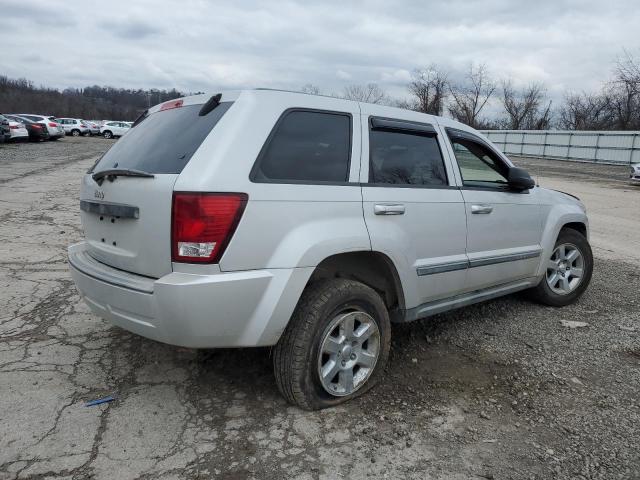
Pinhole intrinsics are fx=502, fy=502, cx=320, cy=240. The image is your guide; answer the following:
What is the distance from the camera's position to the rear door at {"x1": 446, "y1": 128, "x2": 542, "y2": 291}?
3834 millimetres

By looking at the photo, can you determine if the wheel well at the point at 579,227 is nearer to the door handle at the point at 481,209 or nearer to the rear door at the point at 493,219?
the rear door at the point at 493,219

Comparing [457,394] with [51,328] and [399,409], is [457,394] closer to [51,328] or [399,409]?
[399,409]

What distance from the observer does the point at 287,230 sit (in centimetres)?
268

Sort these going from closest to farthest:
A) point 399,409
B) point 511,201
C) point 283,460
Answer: point 283,460 < point 399,409 < point 511,201

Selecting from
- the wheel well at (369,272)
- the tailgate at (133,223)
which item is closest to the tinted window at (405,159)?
the wheel well at (369,272)

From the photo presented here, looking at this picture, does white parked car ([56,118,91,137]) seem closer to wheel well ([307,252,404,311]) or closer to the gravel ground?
the gravel ground

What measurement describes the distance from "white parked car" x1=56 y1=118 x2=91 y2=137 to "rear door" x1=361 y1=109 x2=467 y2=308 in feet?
153

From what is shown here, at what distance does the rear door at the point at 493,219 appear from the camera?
383 cm

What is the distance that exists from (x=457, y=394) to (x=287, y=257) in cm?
151

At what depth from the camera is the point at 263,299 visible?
2.62m

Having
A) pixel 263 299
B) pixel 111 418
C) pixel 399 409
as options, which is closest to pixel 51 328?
pixel 111 418

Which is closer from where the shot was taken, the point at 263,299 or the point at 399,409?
the point at 263,299

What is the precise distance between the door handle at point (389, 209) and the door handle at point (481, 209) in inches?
32.6

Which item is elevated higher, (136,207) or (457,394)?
(136,207)
